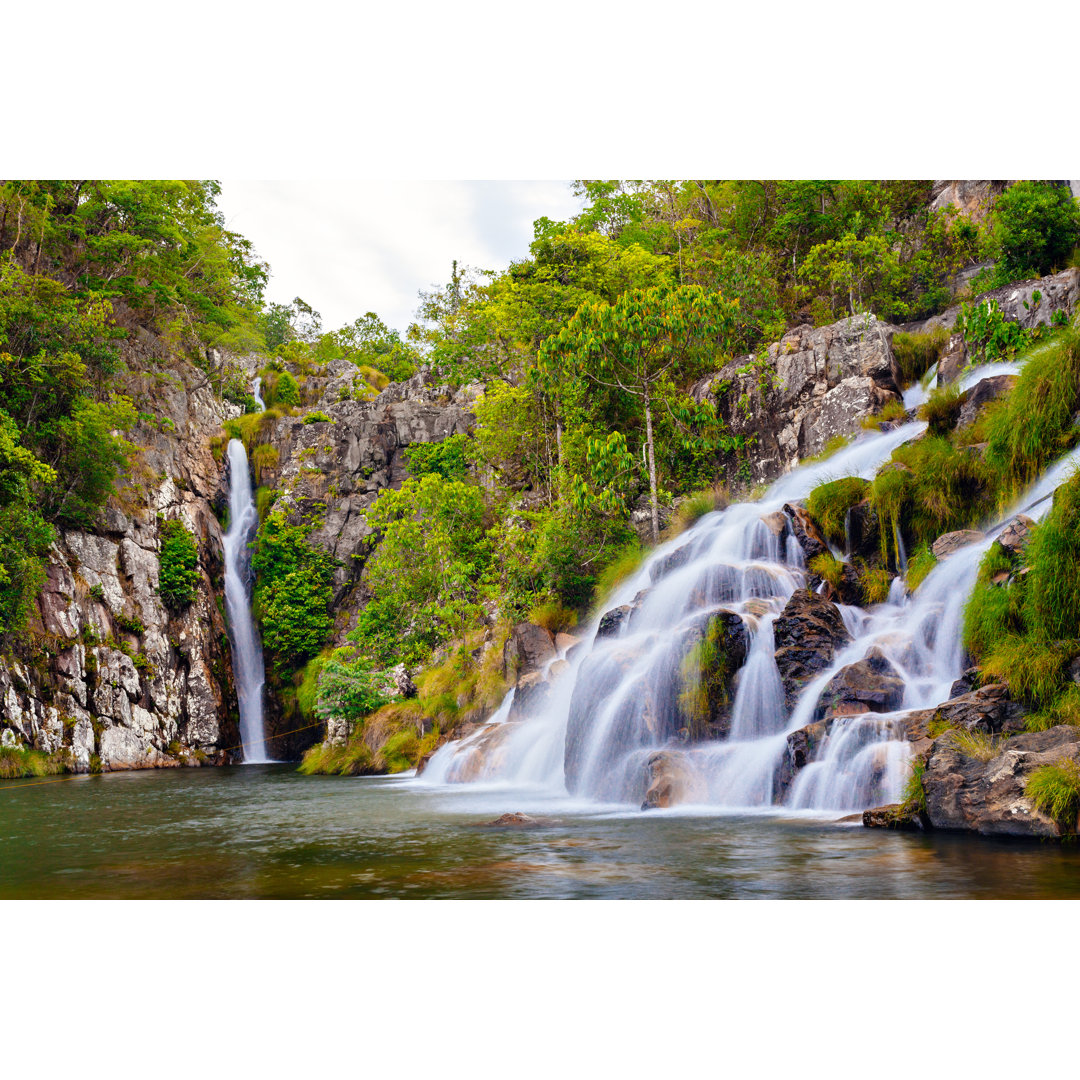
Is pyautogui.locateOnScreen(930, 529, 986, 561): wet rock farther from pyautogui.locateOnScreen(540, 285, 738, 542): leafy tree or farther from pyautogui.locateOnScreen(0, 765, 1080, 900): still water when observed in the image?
pyautogui.locateOnScreen(540, 285, 738, 542): leafy tree

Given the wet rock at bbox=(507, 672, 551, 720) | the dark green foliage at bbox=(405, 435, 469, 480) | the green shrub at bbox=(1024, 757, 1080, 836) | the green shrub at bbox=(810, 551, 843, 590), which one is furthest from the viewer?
the dark green foliage at bbox=(405, 435, 469, 480)

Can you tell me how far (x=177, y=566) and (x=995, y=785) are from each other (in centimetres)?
1918

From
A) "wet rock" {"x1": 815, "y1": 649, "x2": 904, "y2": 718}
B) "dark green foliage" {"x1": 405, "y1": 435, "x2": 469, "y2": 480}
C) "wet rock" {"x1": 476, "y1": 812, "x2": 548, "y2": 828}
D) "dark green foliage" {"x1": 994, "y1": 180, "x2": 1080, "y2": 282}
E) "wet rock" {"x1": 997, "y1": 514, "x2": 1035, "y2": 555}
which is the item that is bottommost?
"wet rock" {"x1": 476, "y1": 812, "x2": 548, "y2": 828}

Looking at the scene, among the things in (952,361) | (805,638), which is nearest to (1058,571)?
(805,638)

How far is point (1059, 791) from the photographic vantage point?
5223 mm

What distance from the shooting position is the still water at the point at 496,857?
180 inches

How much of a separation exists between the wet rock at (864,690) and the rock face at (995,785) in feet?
5.08

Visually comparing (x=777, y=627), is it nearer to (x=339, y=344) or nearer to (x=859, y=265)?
(x=859, y=265)

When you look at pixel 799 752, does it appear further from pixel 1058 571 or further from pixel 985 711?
pixel 1058 571

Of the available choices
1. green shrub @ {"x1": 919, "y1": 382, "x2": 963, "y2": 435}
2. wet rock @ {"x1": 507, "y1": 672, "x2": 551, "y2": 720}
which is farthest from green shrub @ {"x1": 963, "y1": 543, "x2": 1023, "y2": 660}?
wet rock @ {"x1": 507, "y1": 672, "x2": 551, "y2": 720}

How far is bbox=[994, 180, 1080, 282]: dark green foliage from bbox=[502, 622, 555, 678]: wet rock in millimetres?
11677

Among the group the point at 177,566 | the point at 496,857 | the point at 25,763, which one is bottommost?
the point at 25,763

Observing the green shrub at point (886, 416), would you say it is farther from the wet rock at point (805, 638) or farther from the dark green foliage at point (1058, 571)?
the dark green foliage at point (1058, 571)

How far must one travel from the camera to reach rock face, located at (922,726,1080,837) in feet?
17.6
